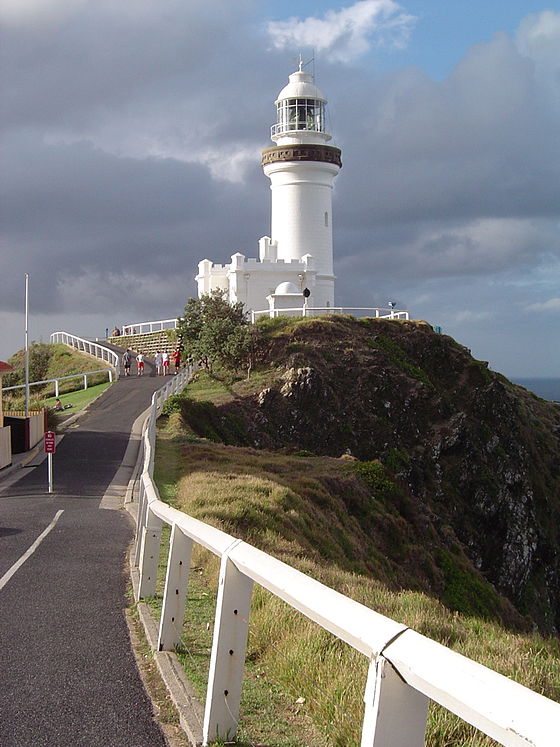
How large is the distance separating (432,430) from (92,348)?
24.9 meters

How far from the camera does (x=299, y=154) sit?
5628 cm

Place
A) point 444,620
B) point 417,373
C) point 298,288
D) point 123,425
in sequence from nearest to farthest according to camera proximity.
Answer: point 444,620 < point 123,425 < point 417,373 < point 298,288

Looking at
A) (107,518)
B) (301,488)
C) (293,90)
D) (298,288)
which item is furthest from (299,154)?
(107,518)

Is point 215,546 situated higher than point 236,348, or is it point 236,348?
point 236,348

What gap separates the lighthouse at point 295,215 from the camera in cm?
5528

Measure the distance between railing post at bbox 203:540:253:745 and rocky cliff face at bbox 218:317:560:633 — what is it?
30978 millimetres

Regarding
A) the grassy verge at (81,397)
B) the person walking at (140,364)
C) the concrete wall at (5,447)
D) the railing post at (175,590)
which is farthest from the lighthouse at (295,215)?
the railing post at (175,590)

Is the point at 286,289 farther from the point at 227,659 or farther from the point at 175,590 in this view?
the point at 227,659

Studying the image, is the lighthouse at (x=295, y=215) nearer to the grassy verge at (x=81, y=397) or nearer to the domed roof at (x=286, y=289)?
the domed roof at (x=286, y=289)

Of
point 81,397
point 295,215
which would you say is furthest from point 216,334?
point 295,215

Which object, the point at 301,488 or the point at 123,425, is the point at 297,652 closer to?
the point at 301,488

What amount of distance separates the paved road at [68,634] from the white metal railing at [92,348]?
32.7m

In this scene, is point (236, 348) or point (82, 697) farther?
point (236, 348)

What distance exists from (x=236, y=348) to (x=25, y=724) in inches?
1456
